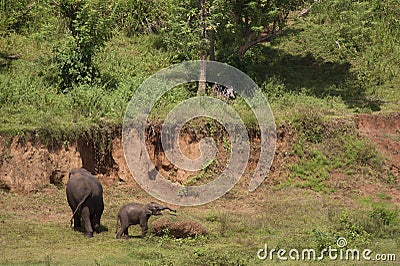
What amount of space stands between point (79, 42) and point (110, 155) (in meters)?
4.22

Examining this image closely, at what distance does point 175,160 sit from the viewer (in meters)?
21.1

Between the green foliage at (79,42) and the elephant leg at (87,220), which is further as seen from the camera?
the green foliage at (79,42)

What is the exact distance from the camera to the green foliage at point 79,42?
2308 centimetres

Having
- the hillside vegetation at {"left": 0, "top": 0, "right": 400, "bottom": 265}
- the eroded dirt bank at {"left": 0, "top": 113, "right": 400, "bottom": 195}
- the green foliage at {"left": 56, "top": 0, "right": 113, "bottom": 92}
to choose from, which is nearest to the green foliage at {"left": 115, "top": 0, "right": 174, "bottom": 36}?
the hillside vegetation at {"left": 0, "top": 0, "right": 400, "bottom": 265}

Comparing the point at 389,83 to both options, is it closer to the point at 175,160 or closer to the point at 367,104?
the point at 367,104

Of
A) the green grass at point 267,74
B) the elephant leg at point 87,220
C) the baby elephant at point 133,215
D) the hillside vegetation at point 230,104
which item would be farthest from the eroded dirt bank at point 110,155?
the baby elephant at point 133,215

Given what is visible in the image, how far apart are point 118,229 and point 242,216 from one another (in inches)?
135

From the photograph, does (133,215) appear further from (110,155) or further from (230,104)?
(230,104)

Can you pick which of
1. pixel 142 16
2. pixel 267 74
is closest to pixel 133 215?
pixel 267 74

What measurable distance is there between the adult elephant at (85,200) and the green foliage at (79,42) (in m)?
6.67

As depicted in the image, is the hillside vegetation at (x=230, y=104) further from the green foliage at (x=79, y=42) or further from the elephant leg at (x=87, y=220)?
the elephant leg at (x=87, y=220)

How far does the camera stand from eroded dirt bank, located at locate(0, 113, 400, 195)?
19281 millimetres

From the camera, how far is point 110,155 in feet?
68.4

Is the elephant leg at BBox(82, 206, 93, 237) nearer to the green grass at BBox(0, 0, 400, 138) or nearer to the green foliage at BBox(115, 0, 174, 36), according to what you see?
the green grass at BBox(0, 0, 400, 138)
